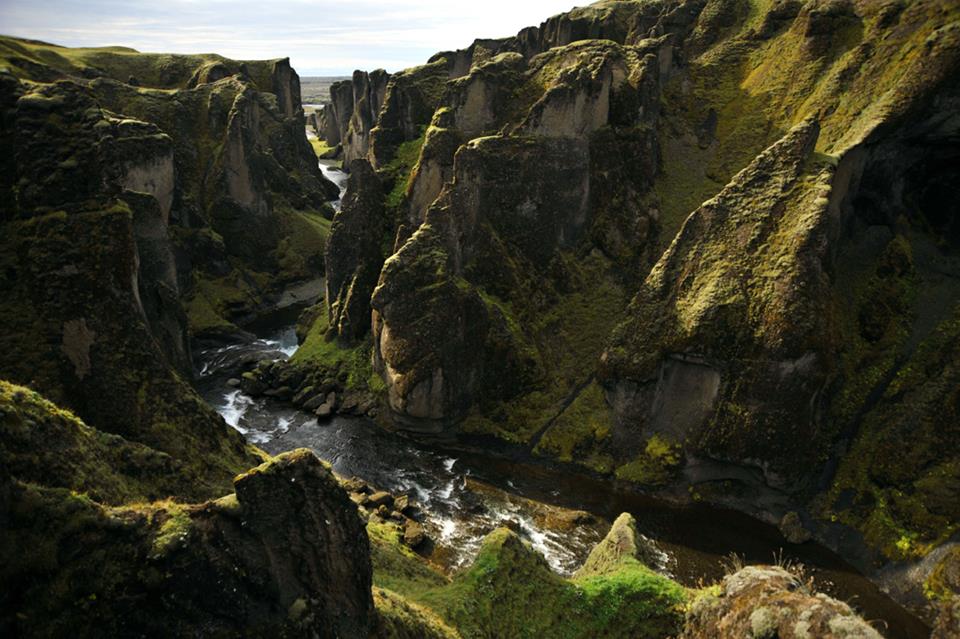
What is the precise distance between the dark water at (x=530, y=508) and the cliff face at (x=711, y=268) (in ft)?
6.82

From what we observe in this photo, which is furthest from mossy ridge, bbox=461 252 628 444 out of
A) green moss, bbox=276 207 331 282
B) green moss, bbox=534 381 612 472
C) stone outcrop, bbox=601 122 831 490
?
green moss, bbox=276 207 331 282

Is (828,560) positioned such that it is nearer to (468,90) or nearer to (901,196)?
(901,196)

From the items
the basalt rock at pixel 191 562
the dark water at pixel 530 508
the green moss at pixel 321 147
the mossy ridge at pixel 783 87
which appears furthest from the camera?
the green moss at pixel 321 147

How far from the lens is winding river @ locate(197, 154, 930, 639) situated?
3478 centimetres

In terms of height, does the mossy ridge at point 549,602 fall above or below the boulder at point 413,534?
above

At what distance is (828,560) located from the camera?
3541 centimetres

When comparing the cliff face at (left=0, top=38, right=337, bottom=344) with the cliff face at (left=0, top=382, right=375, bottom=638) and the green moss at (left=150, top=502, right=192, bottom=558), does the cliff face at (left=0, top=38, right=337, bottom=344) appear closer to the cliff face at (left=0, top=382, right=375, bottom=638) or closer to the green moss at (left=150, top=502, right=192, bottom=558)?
the cliff face at (left=0, top=382, right=375, bottom=638)

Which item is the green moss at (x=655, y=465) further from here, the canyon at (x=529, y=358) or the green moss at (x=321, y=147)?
the green moss at (x=321, y=147)

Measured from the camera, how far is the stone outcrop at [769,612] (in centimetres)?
1443

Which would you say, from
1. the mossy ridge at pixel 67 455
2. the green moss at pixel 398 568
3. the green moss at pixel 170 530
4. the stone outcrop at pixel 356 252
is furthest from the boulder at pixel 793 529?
the stone outcrop at pixel 356 252

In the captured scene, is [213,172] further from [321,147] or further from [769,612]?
[321,147]

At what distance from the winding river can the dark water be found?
65 millimetres

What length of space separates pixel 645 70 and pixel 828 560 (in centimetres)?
4188

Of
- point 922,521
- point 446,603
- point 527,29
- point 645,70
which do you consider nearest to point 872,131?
point 645,70
